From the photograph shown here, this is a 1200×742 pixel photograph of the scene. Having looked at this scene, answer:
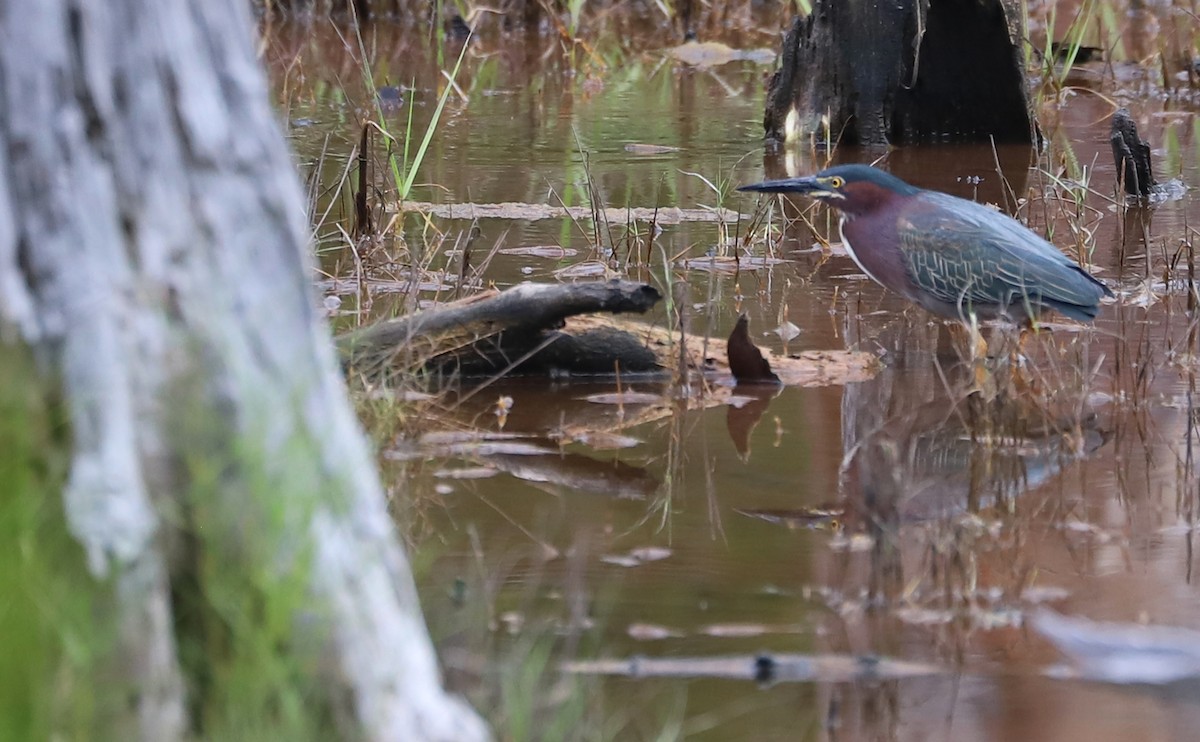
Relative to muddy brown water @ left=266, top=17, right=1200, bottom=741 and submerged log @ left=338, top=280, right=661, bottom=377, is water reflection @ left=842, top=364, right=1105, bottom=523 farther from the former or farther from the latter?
submerged log @ left=338, top=280, right=661, bottom=377

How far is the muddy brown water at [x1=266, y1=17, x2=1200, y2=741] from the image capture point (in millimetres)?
2666

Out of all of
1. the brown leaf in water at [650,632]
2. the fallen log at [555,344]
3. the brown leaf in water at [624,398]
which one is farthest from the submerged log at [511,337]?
the brown leaf in water at [650,632]

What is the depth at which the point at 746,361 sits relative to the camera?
4477 mm

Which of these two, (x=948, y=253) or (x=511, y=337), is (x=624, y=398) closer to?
(x=511, y=337)

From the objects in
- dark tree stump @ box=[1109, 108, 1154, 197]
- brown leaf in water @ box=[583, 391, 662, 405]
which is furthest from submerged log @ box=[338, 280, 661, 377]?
dark tree stump @ box=[1109, 108, 1154, 197]

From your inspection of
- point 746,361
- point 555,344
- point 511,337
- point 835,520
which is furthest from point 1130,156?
point 835,520

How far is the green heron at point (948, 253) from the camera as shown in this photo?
4.58 m

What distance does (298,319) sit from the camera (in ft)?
7.07

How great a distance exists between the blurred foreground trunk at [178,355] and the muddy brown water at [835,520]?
51 centimetres

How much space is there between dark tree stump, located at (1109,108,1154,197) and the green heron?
6.03 ft

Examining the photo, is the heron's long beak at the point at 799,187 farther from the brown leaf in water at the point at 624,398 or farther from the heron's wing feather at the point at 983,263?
the brown leaf in water at the point at 624,398

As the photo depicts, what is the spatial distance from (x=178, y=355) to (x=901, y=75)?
7.23 m

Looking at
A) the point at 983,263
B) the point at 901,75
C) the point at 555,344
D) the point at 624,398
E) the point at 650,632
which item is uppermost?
the point at 901,75

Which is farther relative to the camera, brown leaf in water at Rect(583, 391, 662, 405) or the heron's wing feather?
the heron's wing feather
